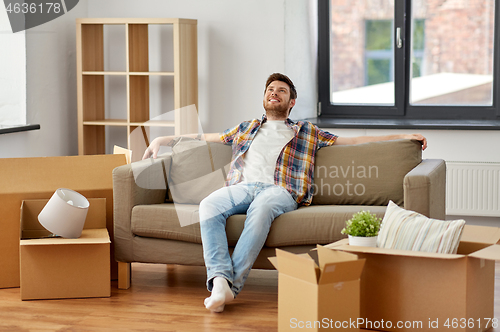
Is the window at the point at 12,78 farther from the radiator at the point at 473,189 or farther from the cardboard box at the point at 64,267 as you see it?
the radiator at the point at 473,189

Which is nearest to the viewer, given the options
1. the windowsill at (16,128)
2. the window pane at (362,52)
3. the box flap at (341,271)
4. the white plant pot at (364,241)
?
the box flap at (341,271)

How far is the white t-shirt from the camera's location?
2.84 meters

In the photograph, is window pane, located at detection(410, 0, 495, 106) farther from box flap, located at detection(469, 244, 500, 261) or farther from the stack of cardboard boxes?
box flap, located at detection(469, 244, 500, 261)

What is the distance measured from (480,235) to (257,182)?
1.01 m

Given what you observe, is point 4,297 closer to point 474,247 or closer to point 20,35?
point 20,35

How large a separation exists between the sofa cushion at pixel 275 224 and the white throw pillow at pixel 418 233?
1.04 feet

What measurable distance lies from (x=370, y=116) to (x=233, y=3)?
4.15ft

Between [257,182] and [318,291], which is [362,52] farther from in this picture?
[318,291]

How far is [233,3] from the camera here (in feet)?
13.5

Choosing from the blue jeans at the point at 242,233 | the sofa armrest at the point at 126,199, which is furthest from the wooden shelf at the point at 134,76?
the blue jeans at the point at 242,233

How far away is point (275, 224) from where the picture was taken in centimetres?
254

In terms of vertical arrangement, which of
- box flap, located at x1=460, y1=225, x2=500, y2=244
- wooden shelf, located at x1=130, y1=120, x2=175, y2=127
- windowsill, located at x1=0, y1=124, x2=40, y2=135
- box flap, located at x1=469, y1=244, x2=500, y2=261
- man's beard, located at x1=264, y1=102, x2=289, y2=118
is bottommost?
box flap, located at x1=469, y1=244, x2=500, y2=261

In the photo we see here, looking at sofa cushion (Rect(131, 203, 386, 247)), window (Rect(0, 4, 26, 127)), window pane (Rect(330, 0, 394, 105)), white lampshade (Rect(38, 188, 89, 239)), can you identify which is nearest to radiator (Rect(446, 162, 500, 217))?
window pane (Rect(330, 0, 394, 105))

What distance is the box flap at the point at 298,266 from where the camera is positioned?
189cm
